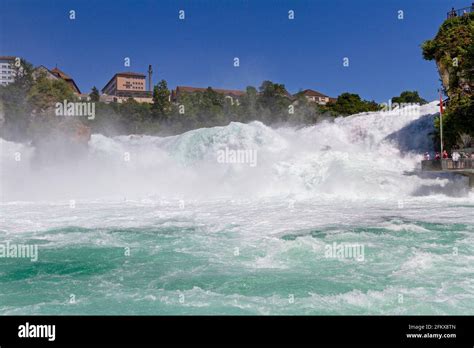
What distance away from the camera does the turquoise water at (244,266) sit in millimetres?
8289

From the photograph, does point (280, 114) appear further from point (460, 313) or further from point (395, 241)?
point (460, 313)

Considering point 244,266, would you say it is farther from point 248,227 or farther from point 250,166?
point 250,166

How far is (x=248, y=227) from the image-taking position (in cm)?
1642

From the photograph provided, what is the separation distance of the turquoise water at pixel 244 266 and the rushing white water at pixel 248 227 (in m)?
0.05

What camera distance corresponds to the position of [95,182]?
34969 mm

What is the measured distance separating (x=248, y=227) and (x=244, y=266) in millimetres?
5604

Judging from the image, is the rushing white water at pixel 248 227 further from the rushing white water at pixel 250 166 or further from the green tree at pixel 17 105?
the green tree at pixel 17 105

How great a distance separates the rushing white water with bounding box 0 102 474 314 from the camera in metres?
8.69

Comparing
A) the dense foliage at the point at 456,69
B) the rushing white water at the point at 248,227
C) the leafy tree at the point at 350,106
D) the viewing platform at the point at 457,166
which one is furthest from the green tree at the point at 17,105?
the leafy tree at the point at 350,106

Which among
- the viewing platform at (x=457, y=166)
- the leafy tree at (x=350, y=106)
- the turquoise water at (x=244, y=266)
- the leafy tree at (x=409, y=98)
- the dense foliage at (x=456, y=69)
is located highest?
the leafy tree at (x=409, y=98)

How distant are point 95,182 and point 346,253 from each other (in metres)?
26.6

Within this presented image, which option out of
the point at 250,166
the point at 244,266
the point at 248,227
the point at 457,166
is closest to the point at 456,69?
the point at 457,166
